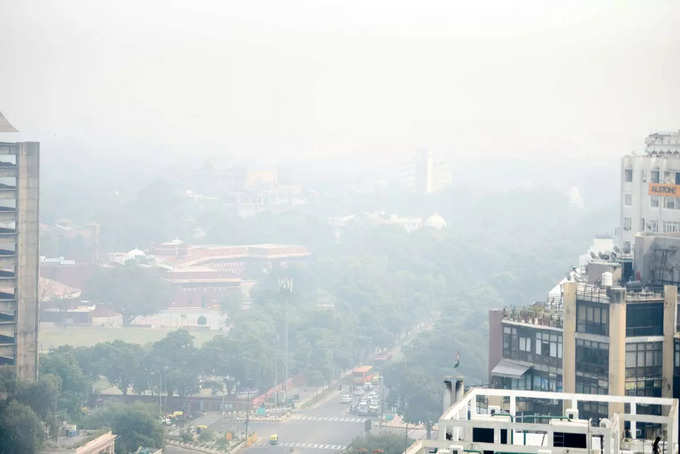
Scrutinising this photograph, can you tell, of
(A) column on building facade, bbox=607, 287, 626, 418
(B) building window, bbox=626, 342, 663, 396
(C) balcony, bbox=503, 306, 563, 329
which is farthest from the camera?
(C) balcony, bbox=503, 306, 563, 329

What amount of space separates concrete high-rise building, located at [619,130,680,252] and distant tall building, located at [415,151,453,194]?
376 ft

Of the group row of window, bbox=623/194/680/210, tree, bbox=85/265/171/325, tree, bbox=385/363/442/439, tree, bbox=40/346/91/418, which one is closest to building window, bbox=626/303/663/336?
row of window, bbox=623/194/680/210

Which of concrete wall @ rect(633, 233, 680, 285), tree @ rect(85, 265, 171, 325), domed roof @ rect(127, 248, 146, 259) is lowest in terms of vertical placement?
tree @ rect(85, 265, 171, 325)

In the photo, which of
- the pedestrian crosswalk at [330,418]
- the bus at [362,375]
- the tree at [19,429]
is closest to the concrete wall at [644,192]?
the tree at [19,429]

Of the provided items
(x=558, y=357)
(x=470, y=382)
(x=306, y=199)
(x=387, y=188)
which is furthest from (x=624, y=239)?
(x=387, y=188)

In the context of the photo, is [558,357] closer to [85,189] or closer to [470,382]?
[470,382]

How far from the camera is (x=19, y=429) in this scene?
48.0 meters

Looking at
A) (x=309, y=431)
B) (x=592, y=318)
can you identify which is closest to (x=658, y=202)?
(x=592, y=318)

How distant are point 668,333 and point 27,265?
29900mm

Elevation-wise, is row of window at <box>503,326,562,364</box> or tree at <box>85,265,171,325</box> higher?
row of window at <box>503,326,562,364</box>

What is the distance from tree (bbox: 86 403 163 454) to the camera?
49125mm

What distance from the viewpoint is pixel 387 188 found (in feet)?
513

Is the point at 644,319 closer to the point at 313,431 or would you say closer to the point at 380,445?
the point at 380,445

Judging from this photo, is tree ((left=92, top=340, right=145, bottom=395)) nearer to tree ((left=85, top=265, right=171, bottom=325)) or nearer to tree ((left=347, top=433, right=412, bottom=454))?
tree ((left=347, top=433, right=412, bottom=454))
